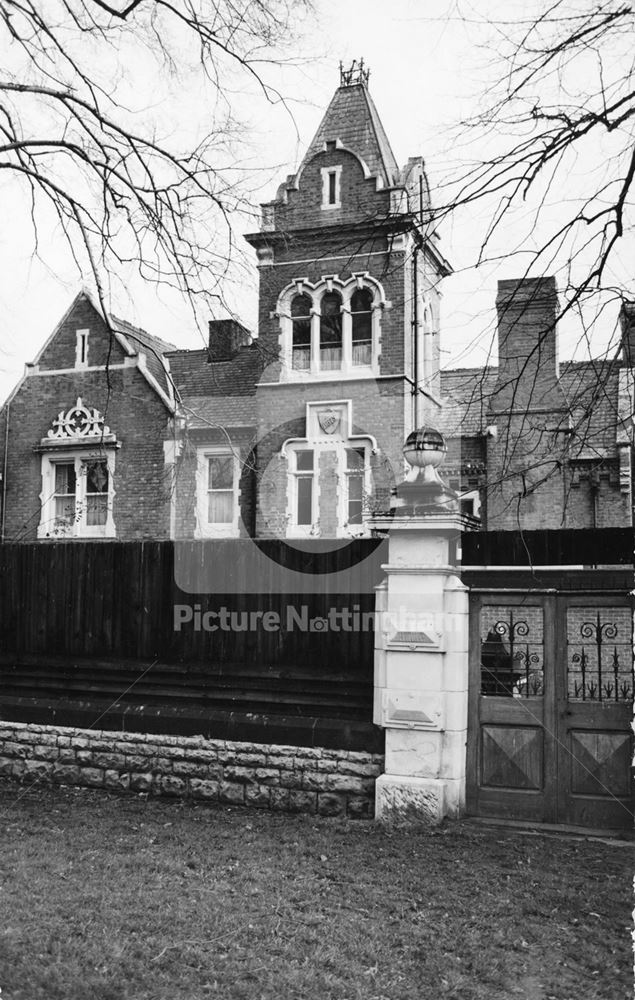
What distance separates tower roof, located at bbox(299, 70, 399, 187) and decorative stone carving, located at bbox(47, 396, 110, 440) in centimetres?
779

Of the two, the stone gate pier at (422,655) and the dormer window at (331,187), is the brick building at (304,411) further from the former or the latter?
the stone gate pier at (422,655)

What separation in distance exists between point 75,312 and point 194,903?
18863mm

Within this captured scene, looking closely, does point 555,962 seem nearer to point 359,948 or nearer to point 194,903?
point 359,948

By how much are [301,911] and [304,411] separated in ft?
49.1

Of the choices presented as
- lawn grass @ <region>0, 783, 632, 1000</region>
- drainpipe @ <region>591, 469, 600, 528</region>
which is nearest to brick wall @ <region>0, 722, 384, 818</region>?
lawn grass @ <region>0, 783, 632, 1000</region>

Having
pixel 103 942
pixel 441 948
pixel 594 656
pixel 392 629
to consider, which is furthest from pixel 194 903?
pixel 594 656

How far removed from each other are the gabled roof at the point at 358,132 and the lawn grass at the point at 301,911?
16679 millimetres

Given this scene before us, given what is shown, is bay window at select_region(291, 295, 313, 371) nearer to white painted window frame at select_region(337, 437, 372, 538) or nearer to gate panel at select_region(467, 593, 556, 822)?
white painted window frame at select_region(337, 437, 372, 538)

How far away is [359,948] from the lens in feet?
16.8

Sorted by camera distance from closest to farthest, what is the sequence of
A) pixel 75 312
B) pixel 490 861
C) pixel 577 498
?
pixel 490 861
pixel 577 498
pixel 75 312

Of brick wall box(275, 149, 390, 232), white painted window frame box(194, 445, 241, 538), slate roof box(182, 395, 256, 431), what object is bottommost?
white painted window frame box(194, 445, 241, 538)

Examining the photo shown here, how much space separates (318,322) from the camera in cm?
2009

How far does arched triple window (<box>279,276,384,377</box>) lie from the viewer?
→ 64.9ft

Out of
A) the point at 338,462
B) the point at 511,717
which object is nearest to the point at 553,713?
the point at 511,717
